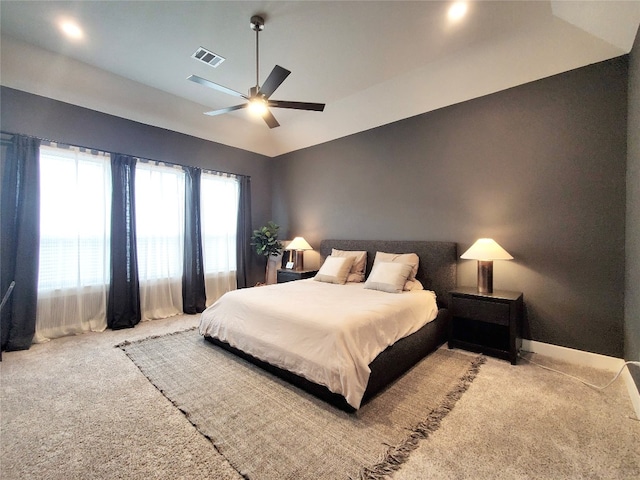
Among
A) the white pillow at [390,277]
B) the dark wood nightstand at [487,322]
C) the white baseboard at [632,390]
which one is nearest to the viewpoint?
the white baseboard at [632,390]

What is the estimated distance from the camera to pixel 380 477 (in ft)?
4.52

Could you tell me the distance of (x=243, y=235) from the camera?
5191mm

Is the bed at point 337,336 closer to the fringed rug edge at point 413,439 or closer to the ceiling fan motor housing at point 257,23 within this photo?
the fringed rug edge at point 413,439

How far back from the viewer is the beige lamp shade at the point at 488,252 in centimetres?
281

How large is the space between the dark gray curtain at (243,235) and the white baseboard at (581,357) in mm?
4268

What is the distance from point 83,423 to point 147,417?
38cm

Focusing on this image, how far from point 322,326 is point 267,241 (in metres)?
3.34

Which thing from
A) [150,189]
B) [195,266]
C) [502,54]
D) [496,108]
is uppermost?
[502,54]

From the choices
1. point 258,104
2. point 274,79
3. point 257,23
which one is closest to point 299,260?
point 258,104

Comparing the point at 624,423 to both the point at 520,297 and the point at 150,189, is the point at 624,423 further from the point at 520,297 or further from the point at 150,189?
the point at 150,189

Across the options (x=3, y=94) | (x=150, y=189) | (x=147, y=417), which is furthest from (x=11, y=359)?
(x=3, y=94)

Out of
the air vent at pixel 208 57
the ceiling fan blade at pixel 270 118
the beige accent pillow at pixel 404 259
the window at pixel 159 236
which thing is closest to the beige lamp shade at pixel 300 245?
the beige accent pillow at pixel 404 259

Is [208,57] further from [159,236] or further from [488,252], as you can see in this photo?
[488,252]

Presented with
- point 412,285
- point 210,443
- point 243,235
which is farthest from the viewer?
point 243,235
